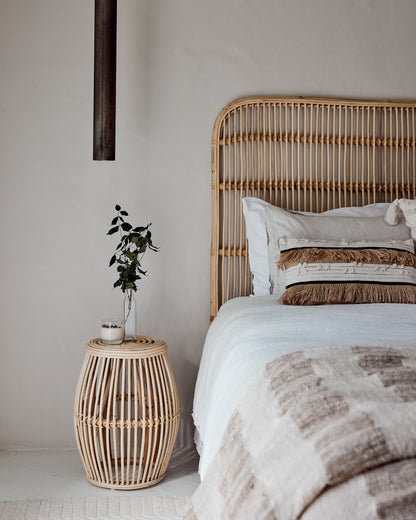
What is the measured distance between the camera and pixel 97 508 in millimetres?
2258

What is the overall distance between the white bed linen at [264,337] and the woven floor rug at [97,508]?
26cm

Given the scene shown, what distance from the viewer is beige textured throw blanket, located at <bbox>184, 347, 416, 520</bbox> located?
911mm

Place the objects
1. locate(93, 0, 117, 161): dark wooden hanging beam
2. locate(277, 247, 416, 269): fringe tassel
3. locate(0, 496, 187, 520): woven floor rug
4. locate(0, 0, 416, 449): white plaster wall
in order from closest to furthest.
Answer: locate(0, 496, 187, 520): woven floor rug → locate(277, 247, 416, 269): fringe tassel → locate(93, 0, 117, 161): dark wooden hanging beam → locate(0, 0, 416, 449): white plaster wall

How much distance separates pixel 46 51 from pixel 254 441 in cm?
225

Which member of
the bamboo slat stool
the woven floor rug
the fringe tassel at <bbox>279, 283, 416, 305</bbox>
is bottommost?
the woven floor rug

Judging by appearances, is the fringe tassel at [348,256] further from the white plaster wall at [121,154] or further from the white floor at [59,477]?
the white floor at [59,477]

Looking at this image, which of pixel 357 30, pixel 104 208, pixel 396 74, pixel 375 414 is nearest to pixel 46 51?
pixel 104 208

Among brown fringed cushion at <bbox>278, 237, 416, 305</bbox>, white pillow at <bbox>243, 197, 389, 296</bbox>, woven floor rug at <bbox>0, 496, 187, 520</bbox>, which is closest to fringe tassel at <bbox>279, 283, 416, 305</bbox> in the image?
brown fringed cushion at <bbox>278, 237, 416, 305</bbox>

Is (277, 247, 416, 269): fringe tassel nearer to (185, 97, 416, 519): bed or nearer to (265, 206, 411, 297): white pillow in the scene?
(185, 97, 416, 519): bed

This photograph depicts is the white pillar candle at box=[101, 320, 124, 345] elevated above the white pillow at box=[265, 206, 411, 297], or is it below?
below

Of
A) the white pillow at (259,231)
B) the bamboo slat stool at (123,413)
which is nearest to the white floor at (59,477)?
the bamboo slat stool at (123,413)

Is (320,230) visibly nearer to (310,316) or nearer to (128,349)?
(310,316)

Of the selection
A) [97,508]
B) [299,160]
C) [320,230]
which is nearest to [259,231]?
[320,230]

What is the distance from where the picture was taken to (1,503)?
2.28m
